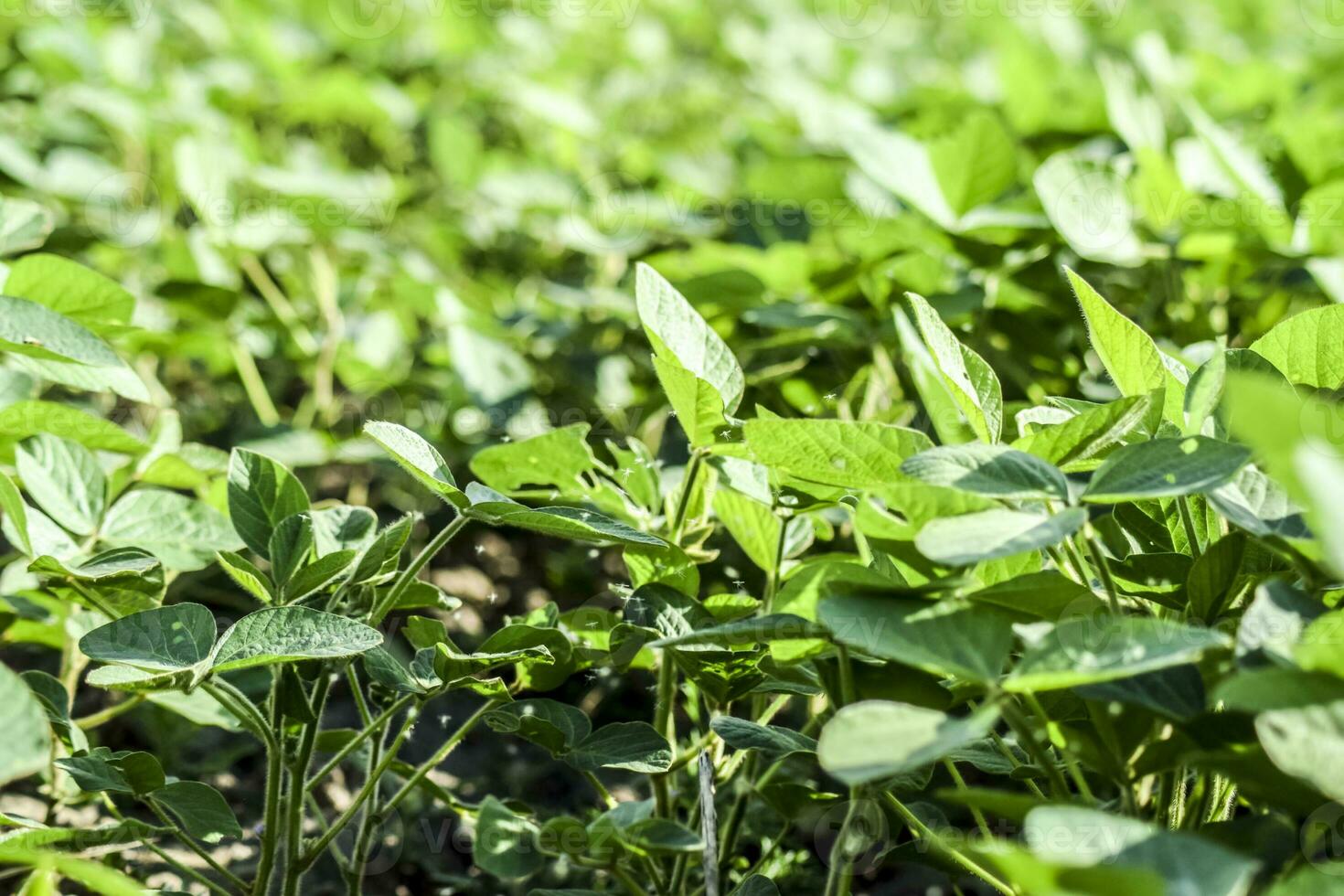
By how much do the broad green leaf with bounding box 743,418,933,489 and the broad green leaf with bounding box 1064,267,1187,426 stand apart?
14 cm

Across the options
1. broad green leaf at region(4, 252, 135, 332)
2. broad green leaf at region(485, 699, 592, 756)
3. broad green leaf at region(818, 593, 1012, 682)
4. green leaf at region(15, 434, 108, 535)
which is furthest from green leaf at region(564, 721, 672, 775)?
broad green leaf at region(4, 252, 135, 332)

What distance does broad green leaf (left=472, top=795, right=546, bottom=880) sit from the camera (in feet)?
2.41

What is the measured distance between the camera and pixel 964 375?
71cm

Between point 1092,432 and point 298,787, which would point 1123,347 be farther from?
point 298,787

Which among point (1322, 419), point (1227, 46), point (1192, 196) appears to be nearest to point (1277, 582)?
point (1322, 419)

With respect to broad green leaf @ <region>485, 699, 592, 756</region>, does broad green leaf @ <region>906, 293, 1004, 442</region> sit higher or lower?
higher

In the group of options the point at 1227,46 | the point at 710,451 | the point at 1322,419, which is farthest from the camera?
the point at 1227,46

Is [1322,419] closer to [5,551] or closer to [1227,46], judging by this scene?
[5,551]

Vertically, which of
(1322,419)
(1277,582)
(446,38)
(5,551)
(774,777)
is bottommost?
(5,551)

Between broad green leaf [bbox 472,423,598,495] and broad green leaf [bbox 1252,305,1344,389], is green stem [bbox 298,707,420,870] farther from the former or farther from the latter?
broad green leaf [bbox 1252,305,1344,389]

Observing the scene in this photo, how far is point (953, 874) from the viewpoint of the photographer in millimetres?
808

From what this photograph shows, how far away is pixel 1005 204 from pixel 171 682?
42.1 inches

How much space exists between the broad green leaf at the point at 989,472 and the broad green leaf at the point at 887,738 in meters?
0.13

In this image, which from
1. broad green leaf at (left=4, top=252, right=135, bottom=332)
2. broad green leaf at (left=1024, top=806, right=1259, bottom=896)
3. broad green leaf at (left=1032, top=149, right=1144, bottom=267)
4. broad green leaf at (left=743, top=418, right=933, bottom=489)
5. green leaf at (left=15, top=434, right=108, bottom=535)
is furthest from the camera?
broad green leaf at (left=1032, top=149, right=1144, bottom=267)
